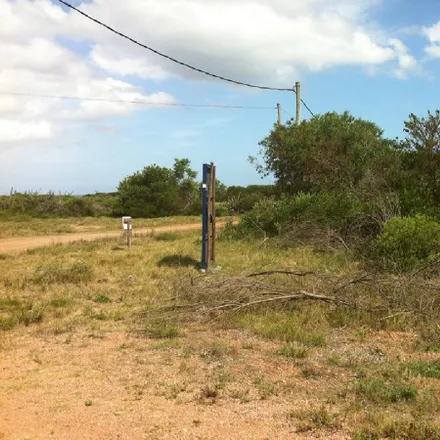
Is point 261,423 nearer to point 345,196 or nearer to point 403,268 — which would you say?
point 403,268

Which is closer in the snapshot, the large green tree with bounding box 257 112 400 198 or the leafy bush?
the leafy bush

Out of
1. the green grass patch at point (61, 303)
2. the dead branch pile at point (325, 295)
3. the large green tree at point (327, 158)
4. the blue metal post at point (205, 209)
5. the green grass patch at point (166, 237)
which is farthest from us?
the green grass patch at point (166, 237)

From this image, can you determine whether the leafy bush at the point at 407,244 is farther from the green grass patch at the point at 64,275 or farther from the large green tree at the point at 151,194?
the large green tree at the point at 151,194

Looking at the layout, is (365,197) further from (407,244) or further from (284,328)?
(284,328)

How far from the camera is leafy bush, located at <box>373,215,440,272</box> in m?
10.2

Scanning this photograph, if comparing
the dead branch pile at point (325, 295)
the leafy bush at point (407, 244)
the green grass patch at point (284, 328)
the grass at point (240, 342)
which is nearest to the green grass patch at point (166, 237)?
the grass at point (240, 342)

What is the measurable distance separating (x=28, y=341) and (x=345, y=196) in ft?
34.7

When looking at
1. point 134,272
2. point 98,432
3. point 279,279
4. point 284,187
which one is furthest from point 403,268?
point 284,187

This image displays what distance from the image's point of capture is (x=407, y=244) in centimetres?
1052

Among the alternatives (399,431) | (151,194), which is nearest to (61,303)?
(399,431)

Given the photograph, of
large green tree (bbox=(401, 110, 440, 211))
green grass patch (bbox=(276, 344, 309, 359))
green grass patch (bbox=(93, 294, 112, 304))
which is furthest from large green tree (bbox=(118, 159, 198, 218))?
green grass patch (bbox=(276, 344, 309, 359))

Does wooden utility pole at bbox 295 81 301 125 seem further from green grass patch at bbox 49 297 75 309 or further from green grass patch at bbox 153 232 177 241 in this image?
green grass patch at bbox 49 297 75 309

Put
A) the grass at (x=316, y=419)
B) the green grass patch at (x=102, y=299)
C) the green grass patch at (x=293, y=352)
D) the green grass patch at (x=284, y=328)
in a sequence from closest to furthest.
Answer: the grass at (x=316, y=419), the green grass patch at (x=293, y=352), the green grass patch at (x=284, y=328), the green grass patch at (x=102, y=299)

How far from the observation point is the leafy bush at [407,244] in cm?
1019
